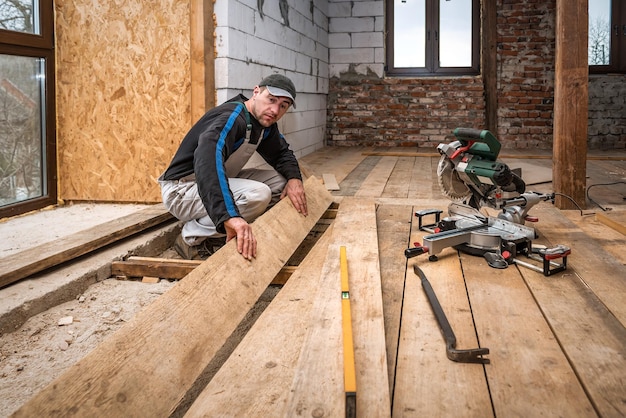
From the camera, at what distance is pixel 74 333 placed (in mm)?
1928

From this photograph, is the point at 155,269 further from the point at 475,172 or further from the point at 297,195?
the point at 475,172

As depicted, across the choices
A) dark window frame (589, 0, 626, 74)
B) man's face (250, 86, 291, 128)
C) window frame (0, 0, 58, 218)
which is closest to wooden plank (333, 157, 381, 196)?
man's face (250, 86, 291, 128)

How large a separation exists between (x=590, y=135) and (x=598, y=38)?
1295mm

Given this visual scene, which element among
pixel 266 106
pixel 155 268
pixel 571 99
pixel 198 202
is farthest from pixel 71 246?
pixel 571 99

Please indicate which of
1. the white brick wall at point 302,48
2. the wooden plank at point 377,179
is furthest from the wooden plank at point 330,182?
the white brick wall at point 302,48

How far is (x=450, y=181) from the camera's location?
2736mm

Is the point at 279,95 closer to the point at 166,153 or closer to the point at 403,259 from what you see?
the point at 403,259

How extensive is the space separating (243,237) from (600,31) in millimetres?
7119

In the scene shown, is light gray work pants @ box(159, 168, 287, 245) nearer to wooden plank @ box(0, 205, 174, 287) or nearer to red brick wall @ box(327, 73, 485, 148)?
wooden plank @ box(0, 205, 174, 287)

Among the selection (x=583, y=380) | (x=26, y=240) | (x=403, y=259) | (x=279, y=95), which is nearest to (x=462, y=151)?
(x=403, y=259)

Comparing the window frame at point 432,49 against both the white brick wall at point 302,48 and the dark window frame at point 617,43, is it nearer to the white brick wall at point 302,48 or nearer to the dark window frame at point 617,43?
the white brick wall at point 302,48

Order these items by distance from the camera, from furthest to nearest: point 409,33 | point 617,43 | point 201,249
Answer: point 409,33 → point 617,43 → point 201,249

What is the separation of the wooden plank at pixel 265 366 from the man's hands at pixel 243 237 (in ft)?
0.63

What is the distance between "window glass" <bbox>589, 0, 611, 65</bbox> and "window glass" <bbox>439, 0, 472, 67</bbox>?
1571 millimetres
